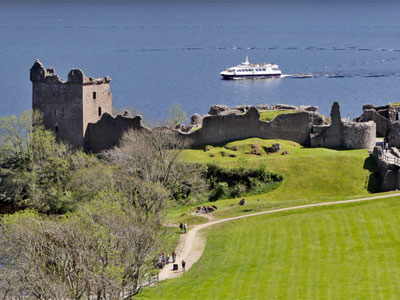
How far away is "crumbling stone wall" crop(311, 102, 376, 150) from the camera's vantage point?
280 feet

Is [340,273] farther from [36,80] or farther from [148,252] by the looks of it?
[36,80]

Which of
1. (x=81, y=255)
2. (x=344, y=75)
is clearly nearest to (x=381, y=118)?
(x=81, y=255)

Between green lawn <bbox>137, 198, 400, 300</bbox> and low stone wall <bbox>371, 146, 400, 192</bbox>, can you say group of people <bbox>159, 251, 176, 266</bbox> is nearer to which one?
green lawn <bbox>137, 198, 400, 300</bbox>

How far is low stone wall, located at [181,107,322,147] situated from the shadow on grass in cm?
794

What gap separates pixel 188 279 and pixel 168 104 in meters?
88.9

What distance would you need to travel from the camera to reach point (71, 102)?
92750 mm

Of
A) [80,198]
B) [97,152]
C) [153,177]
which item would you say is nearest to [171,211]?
[153,177]

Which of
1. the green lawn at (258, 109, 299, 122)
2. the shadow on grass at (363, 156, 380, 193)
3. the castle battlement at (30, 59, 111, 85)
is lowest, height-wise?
the shadow on grass at (363, 156, 380, 193)

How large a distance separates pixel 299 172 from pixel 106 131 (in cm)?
2120

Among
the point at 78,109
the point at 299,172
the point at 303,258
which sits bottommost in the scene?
the point at 303,258

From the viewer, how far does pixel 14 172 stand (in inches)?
3455

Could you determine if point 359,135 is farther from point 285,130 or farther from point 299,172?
point 299,172

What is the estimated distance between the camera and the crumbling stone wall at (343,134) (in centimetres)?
8544

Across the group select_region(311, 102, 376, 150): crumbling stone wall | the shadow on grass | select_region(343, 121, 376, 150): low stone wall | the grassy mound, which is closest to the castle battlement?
the grassy mound
